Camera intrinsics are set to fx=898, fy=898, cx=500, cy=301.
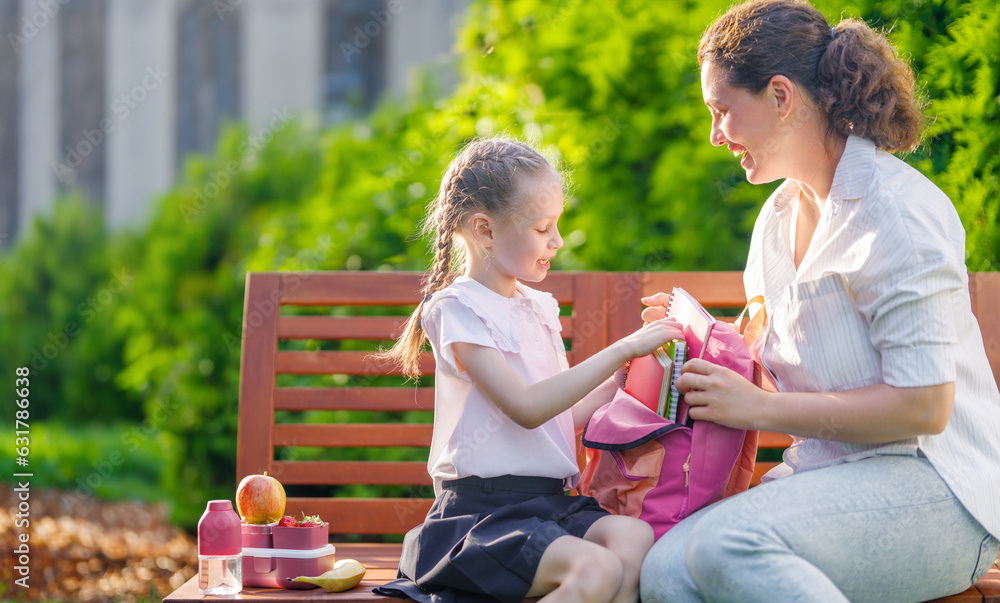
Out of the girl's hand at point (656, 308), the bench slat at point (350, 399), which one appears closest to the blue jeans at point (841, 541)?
the girl's hand at point (656, 308)

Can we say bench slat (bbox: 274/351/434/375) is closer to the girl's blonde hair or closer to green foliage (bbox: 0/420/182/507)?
the girl's blonde hair

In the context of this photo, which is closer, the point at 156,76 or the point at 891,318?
the point at 891,318

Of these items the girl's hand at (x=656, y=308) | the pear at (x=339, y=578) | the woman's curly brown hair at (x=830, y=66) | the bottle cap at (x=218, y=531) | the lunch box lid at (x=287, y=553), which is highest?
the woman's curly brown hair at (x=830, y=66)

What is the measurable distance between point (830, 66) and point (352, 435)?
1.74 meters

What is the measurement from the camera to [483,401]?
2.29 m

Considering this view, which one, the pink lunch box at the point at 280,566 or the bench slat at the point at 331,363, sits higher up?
the bench slat at the point at 331,363

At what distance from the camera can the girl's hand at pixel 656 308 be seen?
2.48 meters

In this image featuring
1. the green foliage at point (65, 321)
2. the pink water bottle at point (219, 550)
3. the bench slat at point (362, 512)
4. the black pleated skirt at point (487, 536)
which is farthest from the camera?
the green foliage at point (65, 321)

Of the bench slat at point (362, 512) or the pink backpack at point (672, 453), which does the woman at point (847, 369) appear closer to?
the pink backpack at point (672, 453)

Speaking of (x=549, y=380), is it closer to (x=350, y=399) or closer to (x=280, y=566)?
(x=280, y=566)

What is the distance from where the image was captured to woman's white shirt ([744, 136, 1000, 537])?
1.88m

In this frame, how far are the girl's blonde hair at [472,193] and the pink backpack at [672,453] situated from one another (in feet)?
1.92

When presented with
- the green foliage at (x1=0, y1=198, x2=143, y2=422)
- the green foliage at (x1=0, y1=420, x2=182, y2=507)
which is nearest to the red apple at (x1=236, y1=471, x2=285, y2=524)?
the green foliage at (x1=0, y1=420, x2=182, y2=507)

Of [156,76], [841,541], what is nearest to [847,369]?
[841,541]
